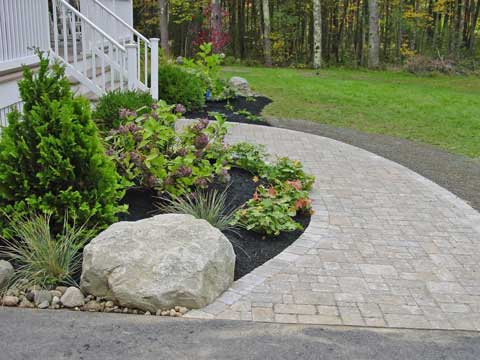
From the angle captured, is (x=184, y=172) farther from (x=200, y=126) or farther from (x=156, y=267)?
(x=156, y=267)

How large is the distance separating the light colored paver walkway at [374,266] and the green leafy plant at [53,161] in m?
1.33

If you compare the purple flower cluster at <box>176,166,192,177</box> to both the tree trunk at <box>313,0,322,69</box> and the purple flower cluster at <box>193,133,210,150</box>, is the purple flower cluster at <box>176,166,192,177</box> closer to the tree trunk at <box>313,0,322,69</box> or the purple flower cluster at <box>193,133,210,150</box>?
the purple flower cluster at <box>193,133,210,150</box>

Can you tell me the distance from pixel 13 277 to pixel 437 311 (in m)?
2.92

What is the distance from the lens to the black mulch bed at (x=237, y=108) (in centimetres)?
1038

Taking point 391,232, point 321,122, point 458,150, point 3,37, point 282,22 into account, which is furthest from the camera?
point 282,22

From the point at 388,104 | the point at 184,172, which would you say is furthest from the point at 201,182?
the point at 388,104

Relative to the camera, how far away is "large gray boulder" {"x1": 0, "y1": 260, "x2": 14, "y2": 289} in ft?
12.4

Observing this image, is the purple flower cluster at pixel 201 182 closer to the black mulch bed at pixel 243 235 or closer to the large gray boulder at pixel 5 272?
the black mulch bed at pixel 243 235

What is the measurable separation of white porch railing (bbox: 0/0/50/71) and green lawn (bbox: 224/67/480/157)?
5.13 m

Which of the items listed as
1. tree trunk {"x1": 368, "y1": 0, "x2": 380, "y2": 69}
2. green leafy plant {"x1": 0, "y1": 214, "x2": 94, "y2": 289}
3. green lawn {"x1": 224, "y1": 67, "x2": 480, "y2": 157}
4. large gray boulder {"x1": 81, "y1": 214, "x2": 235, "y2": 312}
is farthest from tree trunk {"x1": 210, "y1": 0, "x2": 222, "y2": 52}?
large gray boulder {"x1": 81, "y1": 214, "x2": 235, "y2": 312}

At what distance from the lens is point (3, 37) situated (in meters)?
6.46

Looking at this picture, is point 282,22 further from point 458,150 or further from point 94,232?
point 94,232

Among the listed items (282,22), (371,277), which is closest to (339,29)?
(282,22)

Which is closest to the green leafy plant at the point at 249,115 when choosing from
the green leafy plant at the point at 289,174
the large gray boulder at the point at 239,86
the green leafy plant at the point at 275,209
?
the large gray boulder at the point at 239,86
